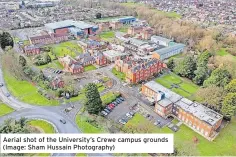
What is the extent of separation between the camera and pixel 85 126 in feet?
135

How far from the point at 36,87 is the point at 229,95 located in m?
43.8

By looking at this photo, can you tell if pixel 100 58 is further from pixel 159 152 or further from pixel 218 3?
pixel 218 3

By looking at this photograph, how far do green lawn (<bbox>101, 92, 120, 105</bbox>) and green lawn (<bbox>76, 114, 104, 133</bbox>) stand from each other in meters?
7.20

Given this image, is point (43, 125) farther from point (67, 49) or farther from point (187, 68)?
point (67, 49)

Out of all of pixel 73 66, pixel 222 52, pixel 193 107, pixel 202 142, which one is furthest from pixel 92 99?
pixel 222 52

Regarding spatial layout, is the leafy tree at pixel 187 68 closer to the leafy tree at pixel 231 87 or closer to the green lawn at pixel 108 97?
the leafy tree at pixel 231 87

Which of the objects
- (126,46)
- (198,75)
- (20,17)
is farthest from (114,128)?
(20,17)

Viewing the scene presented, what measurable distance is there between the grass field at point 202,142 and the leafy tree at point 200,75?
51.0 ft

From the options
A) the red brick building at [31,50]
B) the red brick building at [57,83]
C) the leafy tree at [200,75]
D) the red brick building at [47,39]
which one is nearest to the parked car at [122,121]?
the red brick building at [57,83]

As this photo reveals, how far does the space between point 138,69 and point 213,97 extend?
19.6 m

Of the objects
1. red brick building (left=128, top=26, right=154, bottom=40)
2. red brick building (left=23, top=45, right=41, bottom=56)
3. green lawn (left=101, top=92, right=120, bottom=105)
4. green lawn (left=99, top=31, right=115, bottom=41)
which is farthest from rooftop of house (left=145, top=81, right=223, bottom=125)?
green lawn (left=99, top=31, right=115, bottom=41)

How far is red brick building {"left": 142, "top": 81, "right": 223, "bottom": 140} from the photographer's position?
4081 centimetres

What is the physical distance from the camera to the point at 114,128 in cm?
4038

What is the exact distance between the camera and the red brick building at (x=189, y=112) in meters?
40.8
